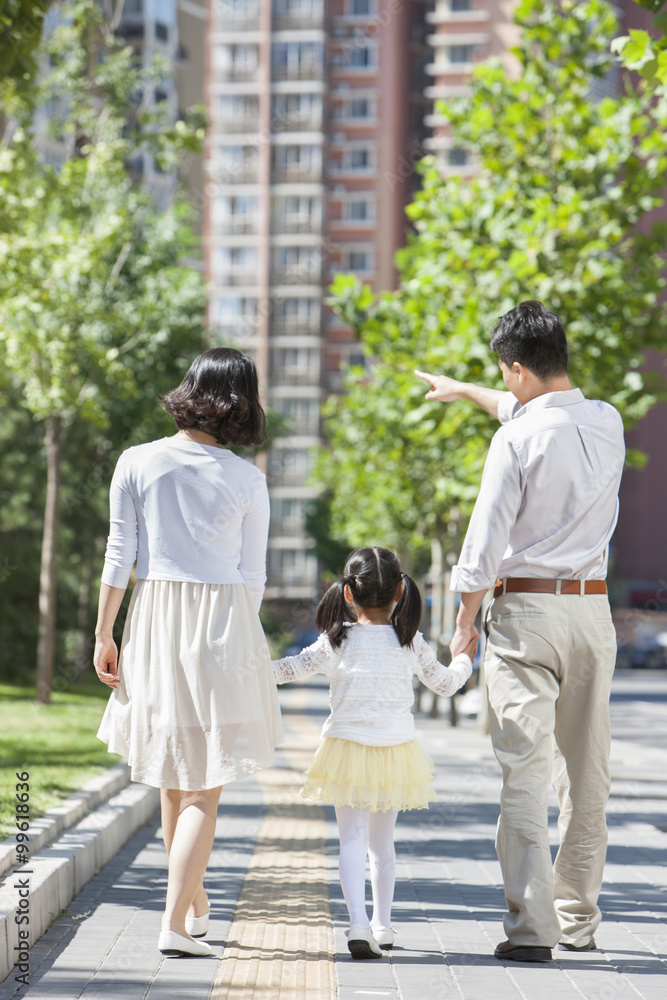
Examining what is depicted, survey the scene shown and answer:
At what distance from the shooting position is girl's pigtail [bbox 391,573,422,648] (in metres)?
4.97

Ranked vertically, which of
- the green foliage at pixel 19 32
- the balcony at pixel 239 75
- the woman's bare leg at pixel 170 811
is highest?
the balcony at pixel 239 75

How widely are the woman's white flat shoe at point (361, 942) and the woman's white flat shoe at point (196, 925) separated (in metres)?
0.51

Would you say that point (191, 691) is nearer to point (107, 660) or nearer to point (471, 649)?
point (107, 660)

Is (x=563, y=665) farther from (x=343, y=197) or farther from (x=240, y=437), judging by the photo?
(x=343, y=197)

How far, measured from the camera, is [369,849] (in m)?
4.89

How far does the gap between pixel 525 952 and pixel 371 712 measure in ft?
3.13

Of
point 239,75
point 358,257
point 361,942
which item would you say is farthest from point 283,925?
point 239,75

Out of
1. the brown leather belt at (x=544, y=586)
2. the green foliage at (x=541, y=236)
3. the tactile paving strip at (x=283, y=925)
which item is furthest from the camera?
the green foliage at (x=541, y=236)

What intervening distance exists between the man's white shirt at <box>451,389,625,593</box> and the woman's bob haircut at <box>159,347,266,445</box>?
0.83 meters

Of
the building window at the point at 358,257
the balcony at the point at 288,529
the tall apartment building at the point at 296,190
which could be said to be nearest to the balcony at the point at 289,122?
the tall apartment building at the point at 296,190

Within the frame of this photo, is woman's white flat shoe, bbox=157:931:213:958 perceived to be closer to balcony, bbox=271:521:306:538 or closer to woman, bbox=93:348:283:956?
woman, bbox=93:348:283:956

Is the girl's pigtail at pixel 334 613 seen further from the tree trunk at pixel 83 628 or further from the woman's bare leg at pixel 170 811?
the tree trunk at pixel 83 628

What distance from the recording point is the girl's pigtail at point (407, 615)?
4973mm

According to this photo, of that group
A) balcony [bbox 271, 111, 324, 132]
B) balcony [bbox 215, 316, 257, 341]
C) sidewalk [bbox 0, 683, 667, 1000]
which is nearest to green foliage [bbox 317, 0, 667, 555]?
sidewalk [bbox 0, 683, 667, 1000]
